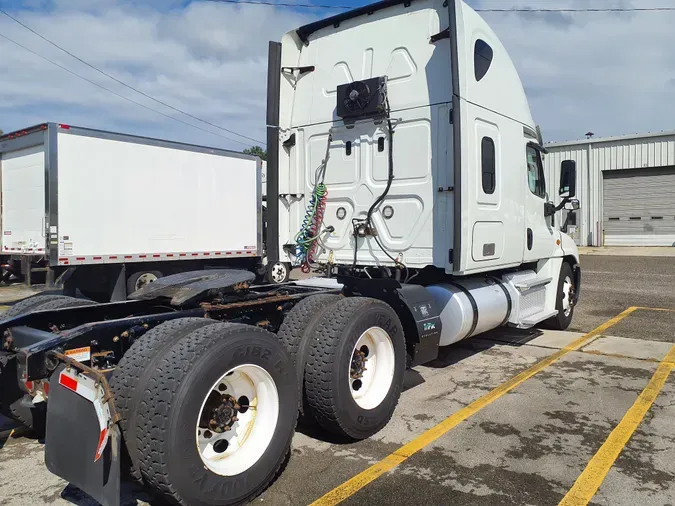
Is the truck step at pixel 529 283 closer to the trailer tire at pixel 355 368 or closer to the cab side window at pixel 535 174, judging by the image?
the cab side window at pixel 535 174

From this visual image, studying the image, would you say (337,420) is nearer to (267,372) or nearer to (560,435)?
(267,372)

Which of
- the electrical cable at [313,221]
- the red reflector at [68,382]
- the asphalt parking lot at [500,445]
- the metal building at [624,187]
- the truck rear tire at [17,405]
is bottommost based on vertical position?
the asphalt parking lot at [500,445]

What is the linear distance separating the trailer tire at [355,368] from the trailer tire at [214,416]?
44 cm

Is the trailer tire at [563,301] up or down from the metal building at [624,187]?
down

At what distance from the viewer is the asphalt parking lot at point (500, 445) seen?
3570mm

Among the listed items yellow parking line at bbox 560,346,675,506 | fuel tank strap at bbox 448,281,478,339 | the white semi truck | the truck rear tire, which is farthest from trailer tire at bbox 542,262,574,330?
the truck rear tire

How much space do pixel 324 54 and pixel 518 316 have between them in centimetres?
397

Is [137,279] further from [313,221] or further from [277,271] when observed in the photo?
[313,221]

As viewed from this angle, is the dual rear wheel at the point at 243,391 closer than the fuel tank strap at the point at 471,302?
Yes

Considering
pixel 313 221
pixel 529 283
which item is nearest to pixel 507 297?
pixel 529 283

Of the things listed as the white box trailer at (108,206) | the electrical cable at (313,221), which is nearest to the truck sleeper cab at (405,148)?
the electrical cable at (313,221)

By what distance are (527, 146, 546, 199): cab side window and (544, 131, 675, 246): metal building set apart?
21592 mm

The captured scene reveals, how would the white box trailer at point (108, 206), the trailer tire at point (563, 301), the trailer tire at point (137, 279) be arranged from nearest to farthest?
the trailer tire at point (563, 301)
the white box trailer at point (108, 206)
the trailer tire at point (137, 279)

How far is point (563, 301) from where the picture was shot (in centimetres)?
860
